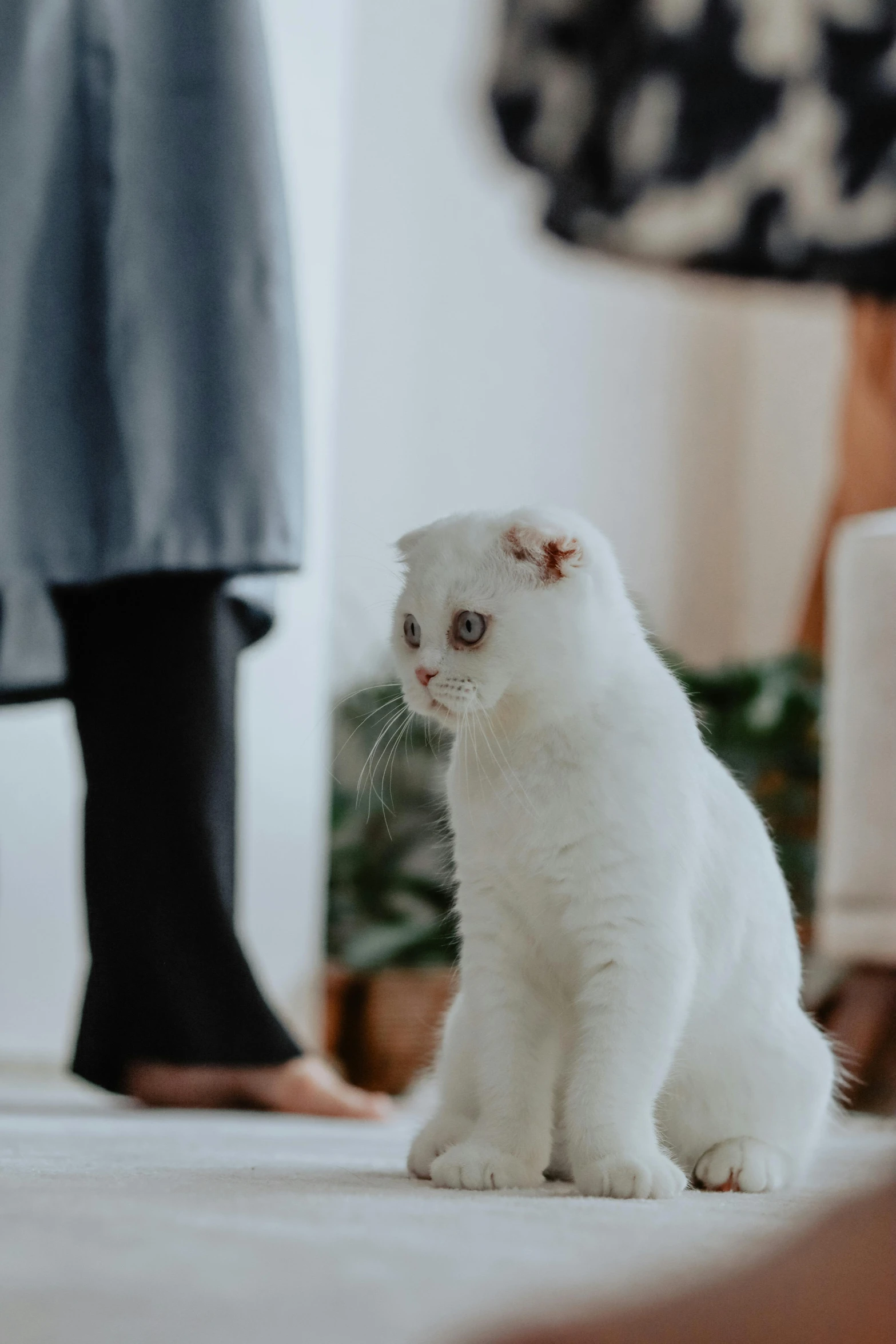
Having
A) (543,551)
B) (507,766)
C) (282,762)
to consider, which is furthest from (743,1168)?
(282,762)

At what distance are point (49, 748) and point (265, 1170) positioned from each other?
5.21 feet

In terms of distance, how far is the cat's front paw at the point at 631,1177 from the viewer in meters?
0.80

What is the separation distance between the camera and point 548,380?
11.2ft

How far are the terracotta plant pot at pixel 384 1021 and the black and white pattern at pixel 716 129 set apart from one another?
6.93 feet

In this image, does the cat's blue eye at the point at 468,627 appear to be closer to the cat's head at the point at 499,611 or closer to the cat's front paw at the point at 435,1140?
the cat's head at the point at 499,611

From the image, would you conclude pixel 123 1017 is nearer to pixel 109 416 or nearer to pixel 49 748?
pixel 109 416

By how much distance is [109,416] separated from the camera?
4.49ft

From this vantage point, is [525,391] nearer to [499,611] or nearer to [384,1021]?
[384,1021]

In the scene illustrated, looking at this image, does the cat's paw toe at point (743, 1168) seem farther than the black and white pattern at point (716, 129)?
Yes

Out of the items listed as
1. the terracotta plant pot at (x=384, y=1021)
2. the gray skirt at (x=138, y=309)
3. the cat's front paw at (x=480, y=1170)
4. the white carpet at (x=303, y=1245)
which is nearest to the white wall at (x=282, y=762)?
the terracotta plant pot at (x=384, y=1021)

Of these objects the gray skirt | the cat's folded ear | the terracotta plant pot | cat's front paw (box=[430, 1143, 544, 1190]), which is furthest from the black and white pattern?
the terracotta plant pot

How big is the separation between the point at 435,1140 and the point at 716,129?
2.30 feet

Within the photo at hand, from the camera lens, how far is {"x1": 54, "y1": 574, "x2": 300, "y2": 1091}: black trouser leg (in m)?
1.45

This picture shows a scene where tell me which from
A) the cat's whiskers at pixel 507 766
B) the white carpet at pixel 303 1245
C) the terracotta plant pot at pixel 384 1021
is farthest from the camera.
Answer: the terracotta plant pot at pixel 384 1021
